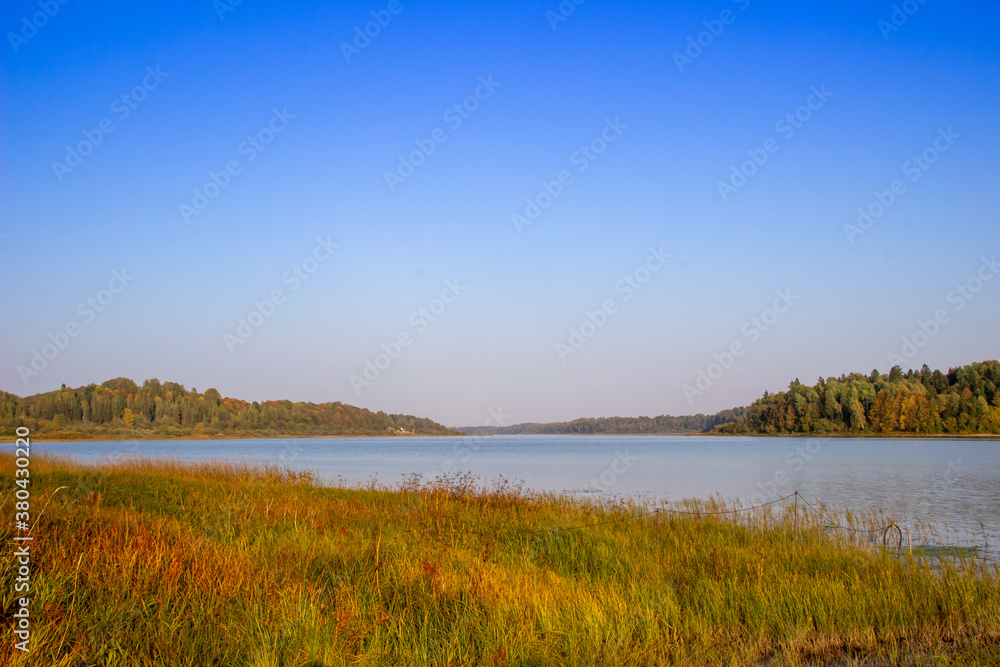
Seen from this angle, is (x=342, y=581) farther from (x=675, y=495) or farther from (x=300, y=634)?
(x=675, y=495)

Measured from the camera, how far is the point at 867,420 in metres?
104

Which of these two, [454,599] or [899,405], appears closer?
[454,599]

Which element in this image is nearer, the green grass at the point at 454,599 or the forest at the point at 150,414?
the green grass at the point at 454,599

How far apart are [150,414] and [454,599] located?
12432cm

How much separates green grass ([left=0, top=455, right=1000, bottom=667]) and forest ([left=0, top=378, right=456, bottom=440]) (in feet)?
271

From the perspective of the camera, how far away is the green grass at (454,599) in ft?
15.7

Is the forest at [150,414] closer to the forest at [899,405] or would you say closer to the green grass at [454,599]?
Result: the green grass at [454,599]

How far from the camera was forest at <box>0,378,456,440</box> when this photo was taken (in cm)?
9512

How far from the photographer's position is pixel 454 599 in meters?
5.88

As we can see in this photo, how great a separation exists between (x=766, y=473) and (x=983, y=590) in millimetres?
27536

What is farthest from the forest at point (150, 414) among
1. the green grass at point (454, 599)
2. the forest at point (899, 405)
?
the forest at point (899, 405)

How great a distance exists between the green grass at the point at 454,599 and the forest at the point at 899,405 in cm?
9929

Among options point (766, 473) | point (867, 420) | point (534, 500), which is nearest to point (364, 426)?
point (867, 420)

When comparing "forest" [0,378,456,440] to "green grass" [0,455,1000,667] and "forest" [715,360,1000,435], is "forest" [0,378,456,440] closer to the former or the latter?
"green grass" [0,455,1000,667]
